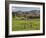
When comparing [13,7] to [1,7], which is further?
[13,7]

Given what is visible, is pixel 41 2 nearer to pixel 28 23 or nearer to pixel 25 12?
pixel 25 12

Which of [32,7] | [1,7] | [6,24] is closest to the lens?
[1,7]

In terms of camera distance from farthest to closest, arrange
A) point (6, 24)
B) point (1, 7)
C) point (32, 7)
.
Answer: point (32, 7) < point (6, 24) < point (1, 7)

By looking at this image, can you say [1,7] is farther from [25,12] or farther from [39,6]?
[39,6]

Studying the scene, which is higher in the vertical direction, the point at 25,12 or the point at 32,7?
the point at 32,7

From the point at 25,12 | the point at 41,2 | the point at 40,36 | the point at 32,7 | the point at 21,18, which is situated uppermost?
the point at 41,2

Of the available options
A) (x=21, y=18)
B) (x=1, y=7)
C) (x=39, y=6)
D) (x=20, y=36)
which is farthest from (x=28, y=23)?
(x=1, y=7)
